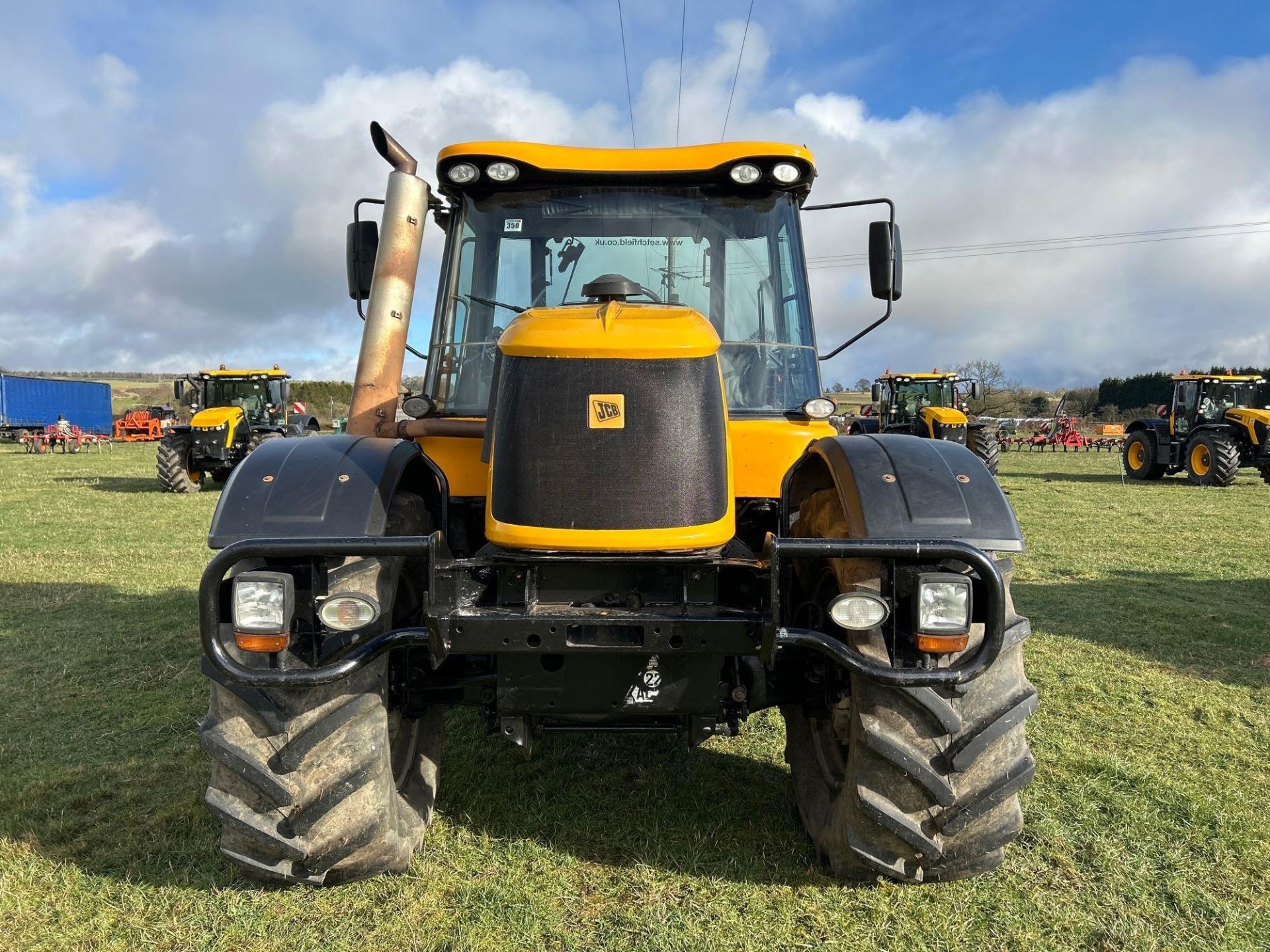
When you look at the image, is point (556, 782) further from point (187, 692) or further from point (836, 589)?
point (187, 692)

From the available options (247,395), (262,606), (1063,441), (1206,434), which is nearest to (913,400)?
(1206,434)

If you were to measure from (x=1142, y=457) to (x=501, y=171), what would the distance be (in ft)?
68.2

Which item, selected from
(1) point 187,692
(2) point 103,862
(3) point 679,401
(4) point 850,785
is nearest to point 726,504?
(3) point 679,401

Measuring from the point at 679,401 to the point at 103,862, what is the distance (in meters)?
2.59

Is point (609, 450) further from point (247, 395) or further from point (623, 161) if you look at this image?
point (247, 395)

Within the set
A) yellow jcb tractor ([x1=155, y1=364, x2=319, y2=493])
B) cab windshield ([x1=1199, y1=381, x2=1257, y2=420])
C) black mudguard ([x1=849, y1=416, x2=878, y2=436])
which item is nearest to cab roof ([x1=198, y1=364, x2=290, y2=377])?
yellow jcb tractor ([x1=155, y1=364, x2=319, y2=493])

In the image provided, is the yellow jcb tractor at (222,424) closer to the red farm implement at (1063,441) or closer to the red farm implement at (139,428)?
the red farm implement at (139,428)

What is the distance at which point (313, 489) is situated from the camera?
284 centimetres

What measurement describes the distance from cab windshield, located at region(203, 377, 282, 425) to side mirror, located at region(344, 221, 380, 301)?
16.3 meters

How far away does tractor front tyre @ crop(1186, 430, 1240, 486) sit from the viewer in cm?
1802

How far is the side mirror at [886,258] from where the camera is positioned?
4000mm

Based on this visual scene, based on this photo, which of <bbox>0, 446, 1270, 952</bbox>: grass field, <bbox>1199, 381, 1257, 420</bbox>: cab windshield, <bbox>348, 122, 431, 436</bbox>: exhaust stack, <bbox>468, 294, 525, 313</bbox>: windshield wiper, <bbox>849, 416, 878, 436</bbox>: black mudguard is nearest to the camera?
<bbox>0, 446, 1270, 952</bbox>: grass field

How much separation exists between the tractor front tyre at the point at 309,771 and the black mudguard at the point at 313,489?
0.16 metres

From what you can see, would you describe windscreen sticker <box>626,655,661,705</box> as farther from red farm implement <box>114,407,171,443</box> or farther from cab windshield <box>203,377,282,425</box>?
red farm implement <box>114,407,171,443</box>
